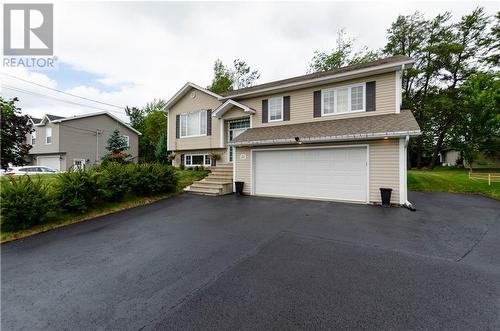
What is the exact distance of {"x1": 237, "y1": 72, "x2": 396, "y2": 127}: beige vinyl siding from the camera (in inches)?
347

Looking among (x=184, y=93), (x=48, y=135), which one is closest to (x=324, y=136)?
(x=184, y=93)

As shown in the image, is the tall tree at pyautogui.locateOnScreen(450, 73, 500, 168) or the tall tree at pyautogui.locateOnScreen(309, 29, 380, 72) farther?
the tall tree at pyautogui.locateOnScreen(309, 29, 380, 72)

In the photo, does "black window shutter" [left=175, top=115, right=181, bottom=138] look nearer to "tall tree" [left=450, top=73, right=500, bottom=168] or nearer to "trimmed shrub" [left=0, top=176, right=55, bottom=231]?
"trimmed shrub" [left=0, top=176, right=55, bottom=231]

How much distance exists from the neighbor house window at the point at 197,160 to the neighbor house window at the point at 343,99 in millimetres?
8262

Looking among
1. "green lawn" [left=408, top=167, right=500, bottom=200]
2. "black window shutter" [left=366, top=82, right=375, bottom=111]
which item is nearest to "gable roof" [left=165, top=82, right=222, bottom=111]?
"black window shutter" [left=366, top=82, right=375, bottom=111]

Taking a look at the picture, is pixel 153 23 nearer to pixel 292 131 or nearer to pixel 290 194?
pixel 292 131

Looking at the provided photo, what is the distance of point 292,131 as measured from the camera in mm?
9883

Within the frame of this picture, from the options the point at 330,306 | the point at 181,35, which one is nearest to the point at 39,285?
the point at 330,306

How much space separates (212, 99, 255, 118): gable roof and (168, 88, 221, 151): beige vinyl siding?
0.73 meters

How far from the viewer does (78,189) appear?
23.7ft

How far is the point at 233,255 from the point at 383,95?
9213 mm

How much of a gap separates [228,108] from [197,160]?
15.4ft

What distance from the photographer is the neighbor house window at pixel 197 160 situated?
14570 mm

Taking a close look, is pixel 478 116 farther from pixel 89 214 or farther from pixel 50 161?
pixel 50 161
